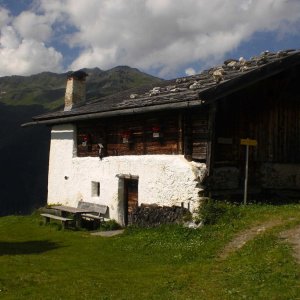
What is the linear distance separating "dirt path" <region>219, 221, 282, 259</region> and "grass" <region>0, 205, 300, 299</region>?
18cm

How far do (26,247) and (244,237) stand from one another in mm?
6219

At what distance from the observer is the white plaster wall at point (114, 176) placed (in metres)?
13.4

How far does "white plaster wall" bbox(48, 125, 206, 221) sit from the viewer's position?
44.1 feet

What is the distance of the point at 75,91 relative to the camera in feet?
71.2

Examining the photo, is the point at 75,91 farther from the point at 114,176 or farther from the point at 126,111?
the point at 126,111

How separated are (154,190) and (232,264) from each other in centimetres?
638

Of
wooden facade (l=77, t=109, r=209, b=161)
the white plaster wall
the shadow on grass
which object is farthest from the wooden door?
the shadow on grass

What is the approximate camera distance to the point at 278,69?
13602 mm

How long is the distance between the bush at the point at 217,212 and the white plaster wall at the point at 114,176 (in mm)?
553

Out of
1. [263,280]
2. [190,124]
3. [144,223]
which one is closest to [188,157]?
[190,124]

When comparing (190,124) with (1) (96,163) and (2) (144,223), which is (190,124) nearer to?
(2) (144,223)

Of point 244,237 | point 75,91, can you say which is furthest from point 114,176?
point 244,237

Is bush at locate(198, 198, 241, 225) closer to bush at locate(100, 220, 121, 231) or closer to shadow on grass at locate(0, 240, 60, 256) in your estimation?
shadow on grass at locate(0, 240, 60, 256)

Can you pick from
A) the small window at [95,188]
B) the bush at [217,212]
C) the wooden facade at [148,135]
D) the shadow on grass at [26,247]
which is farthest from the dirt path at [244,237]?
the small window at [95,188]
